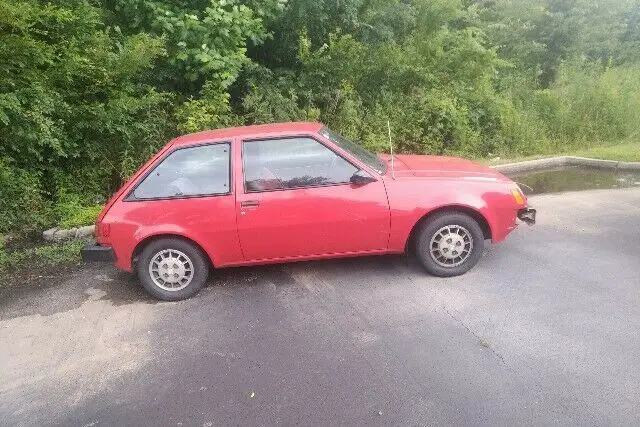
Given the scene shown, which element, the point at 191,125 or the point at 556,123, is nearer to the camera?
the point at 191,125

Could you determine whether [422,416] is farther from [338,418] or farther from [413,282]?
[413,282]

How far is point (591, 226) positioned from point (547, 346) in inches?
119

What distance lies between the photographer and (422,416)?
2975 millimetres

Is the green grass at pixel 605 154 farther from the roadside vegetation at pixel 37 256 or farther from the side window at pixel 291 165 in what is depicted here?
the roadside vegetation at pixel 37 256

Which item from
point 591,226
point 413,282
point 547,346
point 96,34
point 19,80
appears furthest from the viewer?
point 96,34

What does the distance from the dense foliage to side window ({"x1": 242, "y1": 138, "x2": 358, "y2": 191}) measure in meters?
3.72

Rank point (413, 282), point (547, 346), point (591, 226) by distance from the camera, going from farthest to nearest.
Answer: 1. point (591, 226)
2. point (413, 282)
3. point (547, 346)

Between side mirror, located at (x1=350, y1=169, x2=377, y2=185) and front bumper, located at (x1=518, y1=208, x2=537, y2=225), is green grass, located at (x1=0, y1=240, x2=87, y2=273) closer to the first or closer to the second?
side mirror, located at (x1=350, y1=169, x2=377, y2=185)

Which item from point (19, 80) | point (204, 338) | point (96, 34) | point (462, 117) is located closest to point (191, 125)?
point (96, 34)

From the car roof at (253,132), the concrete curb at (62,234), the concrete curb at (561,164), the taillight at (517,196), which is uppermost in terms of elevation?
the car roof at (253,132)

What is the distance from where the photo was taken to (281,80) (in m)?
9.73

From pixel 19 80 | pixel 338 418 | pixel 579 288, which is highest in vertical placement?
pixel 19 80

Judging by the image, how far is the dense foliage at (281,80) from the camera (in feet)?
22.8

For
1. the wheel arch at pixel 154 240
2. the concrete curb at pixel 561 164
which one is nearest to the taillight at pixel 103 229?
the wheel arch at pixel 154 240
